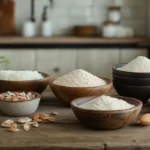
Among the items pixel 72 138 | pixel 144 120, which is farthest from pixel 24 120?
pixel 144 120

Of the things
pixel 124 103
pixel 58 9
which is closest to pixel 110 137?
pixel 124 103

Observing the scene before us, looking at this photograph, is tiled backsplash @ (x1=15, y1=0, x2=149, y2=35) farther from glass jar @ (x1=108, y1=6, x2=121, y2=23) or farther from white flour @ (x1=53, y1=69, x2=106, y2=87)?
white flour @ (x1=53, y1=69, x2=106, y2=87)

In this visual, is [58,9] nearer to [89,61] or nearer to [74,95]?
[89,61]

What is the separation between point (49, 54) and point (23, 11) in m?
0.86

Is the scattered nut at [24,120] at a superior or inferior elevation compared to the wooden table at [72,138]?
superior

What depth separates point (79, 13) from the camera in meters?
5.33

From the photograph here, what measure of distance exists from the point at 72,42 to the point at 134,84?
8.29ft

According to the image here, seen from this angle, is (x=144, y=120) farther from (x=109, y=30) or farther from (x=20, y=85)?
(x=109, y=30)

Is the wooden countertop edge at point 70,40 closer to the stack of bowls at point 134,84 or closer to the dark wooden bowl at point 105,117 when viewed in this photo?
the stack of bowls at point 134,84

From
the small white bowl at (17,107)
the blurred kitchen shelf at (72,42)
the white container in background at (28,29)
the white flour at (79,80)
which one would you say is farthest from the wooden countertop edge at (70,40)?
the small white bowl at (17,107)

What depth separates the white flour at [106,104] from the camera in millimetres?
1807

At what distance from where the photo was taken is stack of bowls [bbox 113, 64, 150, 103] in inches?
86.7

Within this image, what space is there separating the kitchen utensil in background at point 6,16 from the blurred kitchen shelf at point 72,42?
403mm

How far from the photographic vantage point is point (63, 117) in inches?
78.6
